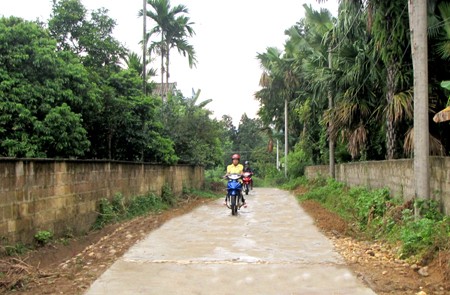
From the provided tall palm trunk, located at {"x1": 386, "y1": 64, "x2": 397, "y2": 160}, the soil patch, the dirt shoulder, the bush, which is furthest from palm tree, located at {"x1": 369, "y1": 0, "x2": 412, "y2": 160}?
the bush

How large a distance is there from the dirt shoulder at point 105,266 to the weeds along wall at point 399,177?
146 cm

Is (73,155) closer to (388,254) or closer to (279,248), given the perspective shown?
(279,248)

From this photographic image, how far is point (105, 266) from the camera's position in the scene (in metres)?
7.04

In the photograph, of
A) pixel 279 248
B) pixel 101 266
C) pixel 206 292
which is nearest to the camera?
pixel 206 292

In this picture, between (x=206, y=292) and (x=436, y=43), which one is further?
(x=436, y=43)

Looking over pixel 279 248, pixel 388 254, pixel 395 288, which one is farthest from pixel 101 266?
pixel 388 254

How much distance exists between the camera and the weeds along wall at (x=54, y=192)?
7.34 m

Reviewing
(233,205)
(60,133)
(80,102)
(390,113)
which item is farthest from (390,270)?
(80,102)

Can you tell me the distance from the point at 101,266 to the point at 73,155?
7120mm

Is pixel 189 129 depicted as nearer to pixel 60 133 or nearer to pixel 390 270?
pixel 60 133

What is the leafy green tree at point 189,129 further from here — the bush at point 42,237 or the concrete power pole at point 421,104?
the concrete power pole at point 421,104

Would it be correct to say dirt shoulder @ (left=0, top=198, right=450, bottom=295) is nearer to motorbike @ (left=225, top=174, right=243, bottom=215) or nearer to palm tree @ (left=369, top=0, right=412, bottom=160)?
motorbike @ (left=225, top=174, right=243, bottom=215)

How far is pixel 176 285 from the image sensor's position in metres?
5.95

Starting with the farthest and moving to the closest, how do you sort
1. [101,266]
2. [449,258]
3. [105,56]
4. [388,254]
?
[105,56] → [388,254] → [101,266] → [449,258]
